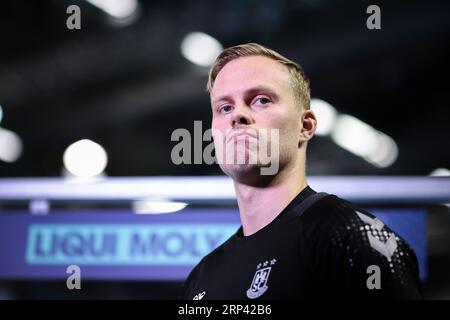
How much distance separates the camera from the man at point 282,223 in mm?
1375

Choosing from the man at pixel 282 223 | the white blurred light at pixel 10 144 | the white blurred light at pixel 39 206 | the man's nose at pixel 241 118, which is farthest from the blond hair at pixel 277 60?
the white blurred light at pixel 10 144

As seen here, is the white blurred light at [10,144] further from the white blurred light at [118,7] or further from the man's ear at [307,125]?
the man's ear at [307,125]

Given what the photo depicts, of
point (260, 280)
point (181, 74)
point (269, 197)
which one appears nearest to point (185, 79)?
point (181, 74)

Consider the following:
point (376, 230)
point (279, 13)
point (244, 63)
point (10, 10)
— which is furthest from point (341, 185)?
point (10, 10)

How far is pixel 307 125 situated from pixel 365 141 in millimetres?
4311

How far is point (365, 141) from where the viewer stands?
19.9 feet

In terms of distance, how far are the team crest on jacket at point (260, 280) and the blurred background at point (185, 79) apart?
11.9ft

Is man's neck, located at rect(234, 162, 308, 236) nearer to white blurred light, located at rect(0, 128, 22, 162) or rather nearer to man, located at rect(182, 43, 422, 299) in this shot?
man, located at rect(182, 43, 422, 299)

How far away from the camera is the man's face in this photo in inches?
69.5

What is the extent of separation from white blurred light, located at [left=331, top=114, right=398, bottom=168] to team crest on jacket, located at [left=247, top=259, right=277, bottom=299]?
434 centimetres

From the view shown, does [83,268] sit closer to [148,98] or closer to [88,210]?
[88,210]

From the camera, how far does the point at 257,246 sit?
65.8 inches

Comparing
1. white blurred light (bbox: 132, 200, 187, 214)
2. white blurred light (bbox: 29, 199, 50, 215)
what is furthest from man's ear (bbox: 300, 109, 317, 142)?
white blurred light (bbox: 29, 199, 50, 215)

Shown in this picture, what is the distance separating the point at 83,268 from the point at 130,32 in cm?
278
